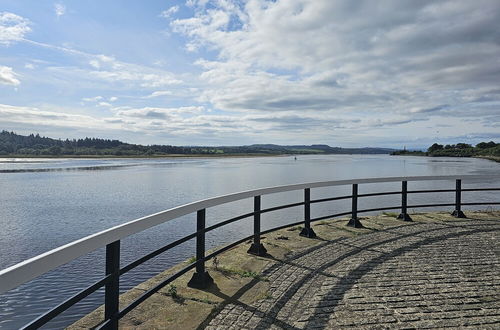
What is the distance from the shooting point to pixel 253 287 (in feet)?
14.1

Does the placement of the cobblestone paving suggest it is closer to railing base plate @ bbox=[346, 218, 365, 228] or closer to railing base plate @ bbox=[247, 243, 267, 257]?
railing base plate @ bbox=[247, 243, 267, 257]

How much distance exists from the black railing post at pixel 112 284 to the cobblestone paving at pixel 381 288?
0.97 metres

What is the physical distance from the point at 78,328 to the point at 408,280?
147 inches

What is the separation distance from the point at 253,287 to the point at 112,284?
204 cm

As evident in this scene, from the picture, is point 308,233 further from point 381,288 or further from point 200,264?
point 200,264

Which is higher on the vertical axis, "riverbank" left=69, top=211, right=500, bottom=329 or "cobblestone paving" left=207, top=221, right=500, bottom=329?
"cobblestone paving" left=207, top=221, right=500, bottom=329

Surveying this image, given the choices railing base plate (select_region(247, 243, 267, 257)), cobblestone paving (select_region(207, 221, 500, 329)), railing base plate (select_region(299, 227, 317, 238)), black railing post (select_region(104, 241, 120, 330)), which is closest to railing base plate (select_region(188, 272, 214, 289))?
cobblestone paving (select_region(207, 221, 500, 329))

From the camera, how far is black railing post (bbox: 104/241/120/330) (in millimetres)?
2623

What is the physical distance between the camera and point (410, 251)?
5.76 metres

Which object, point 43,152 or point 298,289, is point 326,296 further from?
point 43,152

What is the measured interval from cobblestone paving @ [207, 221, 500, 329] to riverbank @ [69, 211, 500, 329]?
0.02m

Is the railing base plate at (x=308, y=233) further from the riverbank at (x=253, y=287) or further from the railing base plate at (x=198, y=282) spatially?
the railing base plate at (x=198, y=282)

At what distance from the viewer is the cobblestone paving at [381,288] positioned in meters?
3.39

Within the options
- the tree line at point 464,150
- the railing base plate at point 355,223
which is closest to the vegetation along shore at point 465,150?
the tree line at point 464,150
